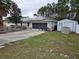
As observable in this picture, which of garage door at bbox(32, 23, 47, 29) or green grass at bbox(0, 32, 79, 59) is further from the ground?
green grass at bbox(0, 32, 79, 59)

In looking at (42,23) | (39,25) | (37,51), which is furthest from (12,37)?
(39,25)

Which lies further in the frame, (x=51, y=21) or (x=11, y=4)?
(x=51, y=21)

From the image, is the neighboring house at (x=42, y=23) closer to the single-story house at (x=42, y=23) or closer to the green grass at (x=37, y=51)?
the single-story house at (x=42, y=23)

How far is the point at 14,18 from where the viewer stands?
44.5 metres

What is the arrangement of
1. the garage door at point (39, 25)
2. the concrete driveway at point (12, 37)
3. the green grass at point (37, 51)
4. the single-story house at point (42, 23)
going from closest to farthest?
the green grass at point (37, 51) < the concrete driveway at point (12, 37) < the single-story house at point (42, 23) < the garage door at point (39, 25)

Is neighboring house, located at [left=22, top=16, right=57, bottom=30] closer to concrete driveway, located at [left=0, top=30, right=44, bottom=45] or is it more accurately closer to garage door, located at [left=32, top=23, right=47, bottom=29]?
garage door, located at [left=32, top=23, right=47, bottom=29]

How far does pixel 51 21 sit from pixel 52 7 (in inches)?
505

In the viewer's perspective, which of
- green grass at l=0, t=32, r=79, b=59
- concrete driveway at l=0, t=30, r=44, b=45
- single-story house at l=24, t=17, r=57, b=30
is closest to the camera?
green grass at l=0, t=32, r=79, b=59

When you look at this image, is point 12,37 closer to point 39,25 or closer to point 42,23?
point 42,23

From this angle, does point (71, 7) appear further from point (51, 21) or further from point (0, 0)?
point (0, 0)

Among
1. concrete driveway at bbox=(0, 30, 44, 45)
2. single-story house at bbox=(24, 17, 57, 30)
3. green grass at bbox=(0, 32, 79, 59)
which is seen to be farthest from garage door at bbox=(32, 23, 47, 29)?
green grass at bbox=(0, 32, 79, 59)

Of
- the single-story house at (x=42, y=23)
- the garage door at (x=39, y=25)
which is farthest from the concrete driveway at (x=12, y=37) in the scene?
the garage door at (x=39, y=25)

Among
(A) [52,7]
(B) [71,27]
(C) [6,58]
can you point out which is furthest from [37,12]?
(C) [6,58]

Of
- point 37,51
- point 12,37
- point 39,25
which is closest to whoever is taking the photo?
point 37,51
